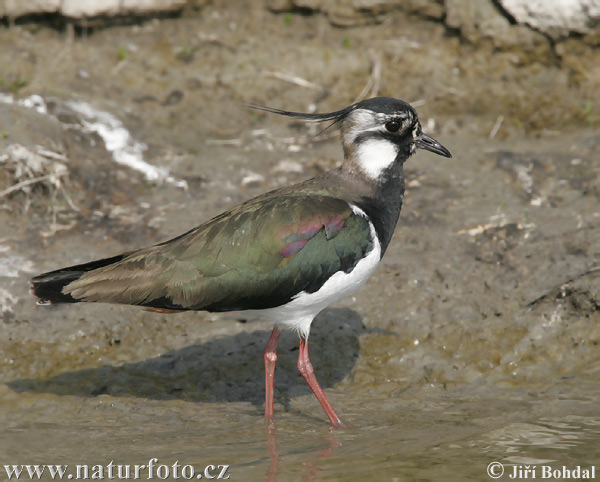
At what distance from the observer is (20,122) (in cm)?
751

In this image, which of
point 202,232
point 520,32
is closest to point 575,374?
point 202,232

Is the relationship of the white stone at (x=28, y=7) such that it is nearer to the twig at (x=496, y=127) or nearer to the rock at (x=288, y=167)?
the rock at (x=288, y=167)

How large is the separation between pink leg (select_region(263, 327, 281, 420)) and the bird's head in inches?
50.2

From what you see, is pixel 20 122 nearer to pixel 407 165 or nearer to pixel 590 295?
pixel 407 165

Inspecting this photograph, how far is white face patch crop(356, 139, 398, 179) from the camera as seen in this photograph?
579 centimetres

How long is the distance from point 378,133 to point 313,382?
1706mm

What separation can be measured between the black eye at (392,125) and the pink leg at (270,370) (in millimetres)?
1536

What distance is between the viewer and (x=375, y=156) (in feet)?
19.0

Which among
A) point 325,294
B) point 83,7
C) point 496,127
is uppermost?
point 83,7

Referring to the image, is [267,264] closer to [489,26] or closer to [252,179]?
[252,179]

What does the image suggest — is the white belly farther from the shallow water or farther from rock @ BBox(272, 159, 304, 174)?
rock @ BBox(272, 159, 304, 174)

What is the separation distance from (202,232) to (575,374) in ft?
8.79

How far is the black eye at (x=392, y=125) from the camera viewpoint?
228 inches

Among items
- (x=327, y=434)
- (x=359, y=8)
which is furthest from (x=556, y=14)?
(x=327, y=434)
